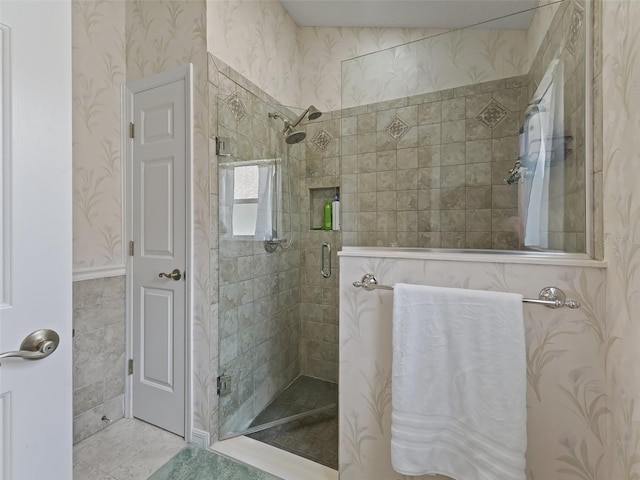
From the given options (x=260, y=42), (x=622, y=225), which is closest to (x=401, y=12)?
(x=260, y=42)

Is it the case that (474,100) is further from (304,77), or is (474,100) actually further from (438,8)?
(304,77)

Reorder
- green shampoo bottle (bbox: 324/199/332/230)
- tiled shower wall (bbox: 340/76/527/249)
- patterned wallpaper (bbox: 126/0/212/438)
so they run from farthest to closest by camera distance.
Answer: green shampoo bottle (bbox: 324/199/332/230), patterned wallpaper (bbox: 126/0/212/438), tiled shower wall (bbox: 340/76/527/249)

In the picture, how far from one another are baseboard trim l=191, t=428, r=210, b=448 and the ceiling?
2.91 metres

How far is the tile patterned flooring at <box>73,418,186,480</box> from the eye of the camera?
1412mm

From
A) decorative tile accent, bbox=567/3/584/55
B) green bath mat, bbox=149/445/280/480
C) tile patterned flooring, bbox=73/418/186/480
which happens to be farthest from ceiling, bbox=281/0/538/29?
tile patterned flooring, bbox=73/418/186/480

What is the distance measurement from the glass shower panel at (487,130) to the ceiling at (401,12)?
56cm

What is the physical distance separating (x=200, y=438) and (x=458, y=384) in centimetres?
143

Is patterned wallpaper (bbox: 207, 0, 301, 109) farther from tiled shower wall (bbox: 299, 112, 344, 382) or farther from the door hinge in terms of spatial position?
the door hinge

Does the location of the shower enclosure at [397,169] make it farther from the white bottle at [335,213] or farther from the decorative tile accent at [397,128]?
the white bottle at [335,213]

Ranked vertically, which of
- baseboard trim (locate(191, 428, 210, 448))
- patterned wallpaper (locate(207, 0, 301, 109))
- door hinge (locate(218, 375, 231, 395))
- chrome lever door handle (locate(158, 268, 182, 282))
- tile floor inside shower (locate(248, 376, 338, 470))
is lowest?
tile floor inside shower (locate(248, 376, 338, 470))

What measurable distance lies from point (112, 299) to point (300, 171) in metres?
1.52

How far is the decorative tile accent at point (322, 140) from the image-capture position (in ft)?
7.16

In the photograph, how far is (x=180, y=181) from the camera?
167 centimetres

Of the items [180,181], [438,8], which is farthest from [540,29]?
[180,181]
